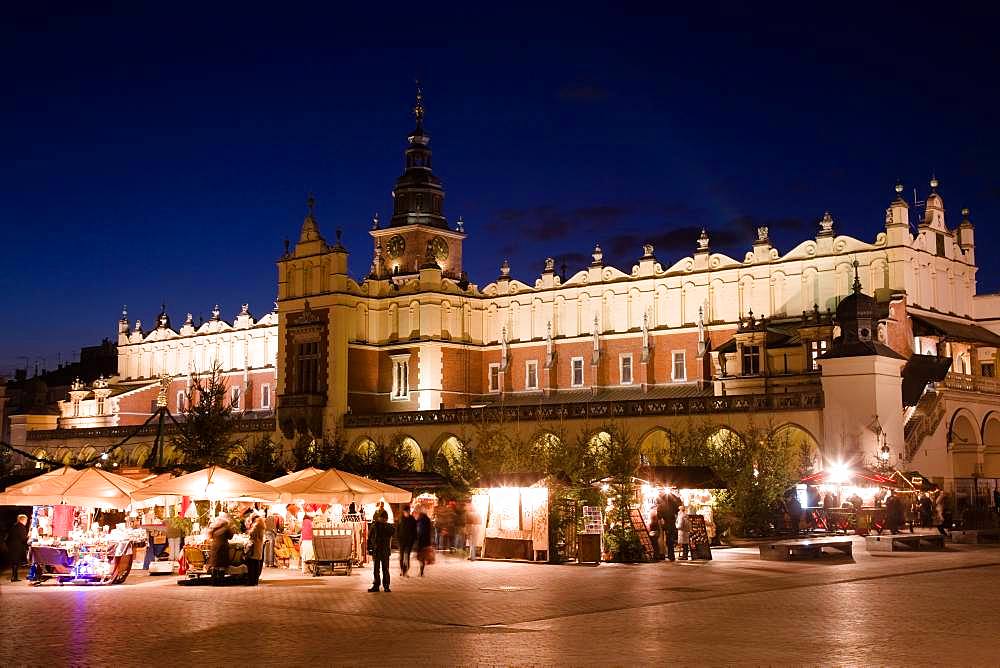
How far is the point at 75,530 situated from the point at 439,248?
54.3 metres

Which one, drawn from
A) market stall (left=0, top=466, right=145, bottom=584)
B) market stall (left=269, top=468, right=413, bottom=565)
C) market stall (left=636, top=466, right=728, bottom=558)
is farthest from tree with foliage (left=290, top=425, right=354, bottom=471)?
market stall (left=0, top=466, right=145, bottom=584)

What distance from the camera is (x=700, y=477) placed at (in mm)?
36969

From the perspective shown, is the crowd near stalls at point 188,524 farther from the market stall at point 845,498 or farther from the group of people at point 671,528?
the market stall at point 845,498

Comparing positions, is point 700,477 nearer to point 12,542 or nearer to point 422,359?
point 12,542

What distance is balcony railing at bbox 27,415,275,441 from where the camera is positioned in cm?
7525

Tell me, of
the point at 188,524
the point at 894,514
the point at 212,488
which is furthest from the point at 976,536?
the point at 188,524

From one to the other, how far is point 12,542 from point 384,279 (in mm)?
51094

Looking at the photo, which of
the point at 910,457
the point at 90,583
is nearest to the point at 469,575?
the point at 90,583

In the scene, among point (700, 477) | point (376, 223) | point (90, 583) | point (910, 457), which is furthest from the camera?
point (376, 223)

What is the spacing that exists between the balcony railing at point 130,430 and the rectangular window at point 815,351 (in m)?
31.0

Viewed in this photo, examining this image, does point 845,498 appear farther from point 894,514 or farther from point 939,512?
point 894,514

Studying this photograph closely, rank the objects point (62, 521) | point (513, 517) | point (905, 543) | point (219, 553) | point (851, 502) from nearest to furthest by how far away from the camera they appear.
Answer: point (219, 553), point (62, 521), point (513, 517), point (905, 543), point (851, 502)

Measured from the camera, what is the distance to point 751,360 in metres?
60.3

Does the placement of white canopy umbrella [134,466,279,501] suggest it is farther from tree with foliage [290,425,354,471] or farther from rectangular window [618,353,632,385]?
rectangular window [618,353,632,385]
